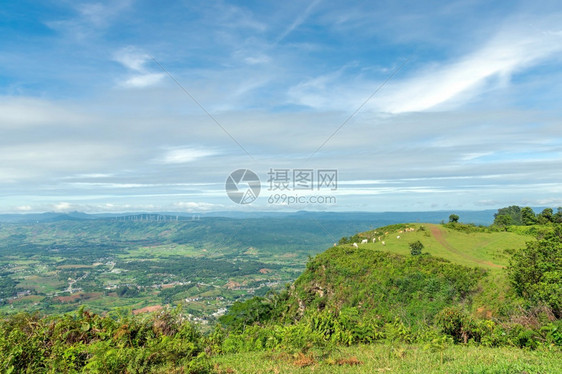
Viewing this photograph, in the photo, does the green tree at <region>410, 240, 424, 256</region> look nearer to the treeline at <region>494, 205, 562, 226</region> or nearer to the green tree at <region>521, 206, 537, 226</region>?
the treeline at <region>494, 205, 562, 226</region>

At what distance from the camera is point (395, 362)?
24.3 ft

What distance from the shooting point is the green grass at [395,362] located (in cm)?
650

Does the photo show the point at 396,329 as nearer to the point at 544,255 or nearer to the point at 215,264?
the point at 544,255

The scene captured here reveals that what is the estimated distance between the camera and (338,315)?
11.3m

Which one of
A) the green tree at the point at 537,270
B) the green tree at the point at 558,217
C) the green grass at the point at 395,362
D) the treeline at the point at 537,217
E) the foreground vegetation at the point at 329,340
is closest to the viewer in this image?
the foreground vegetation at the point at 329,340

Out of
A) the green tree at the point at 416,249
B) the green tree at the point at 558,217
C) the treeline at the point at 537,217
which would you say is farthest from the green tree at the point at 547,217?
the green tree at the point at 416,249

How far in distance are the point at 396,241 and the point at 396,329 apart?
35.0 m

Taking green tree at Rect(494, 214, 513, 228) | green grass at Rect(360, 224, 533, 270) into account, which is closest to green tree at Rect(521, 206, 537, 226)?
green tree at Rect(494, 214, 513, 228)

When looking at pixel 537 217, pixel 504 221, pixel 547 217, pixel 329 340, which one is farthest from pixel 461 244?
pixel 329 340

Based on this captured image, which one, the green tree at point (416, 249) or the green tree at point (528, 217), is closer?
the green tree at point (416, 249)

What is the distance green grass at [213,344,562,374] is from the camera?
21.3 feet

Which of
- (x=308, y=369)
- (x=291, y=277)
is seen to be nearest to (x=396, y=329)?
(x=308, y=369)

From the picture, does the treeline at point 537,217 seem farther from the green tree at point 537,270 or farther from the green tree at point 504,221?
the green tree at point 537,270

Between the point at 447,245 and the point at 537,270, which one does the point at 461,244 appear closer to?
the point at 447,245
